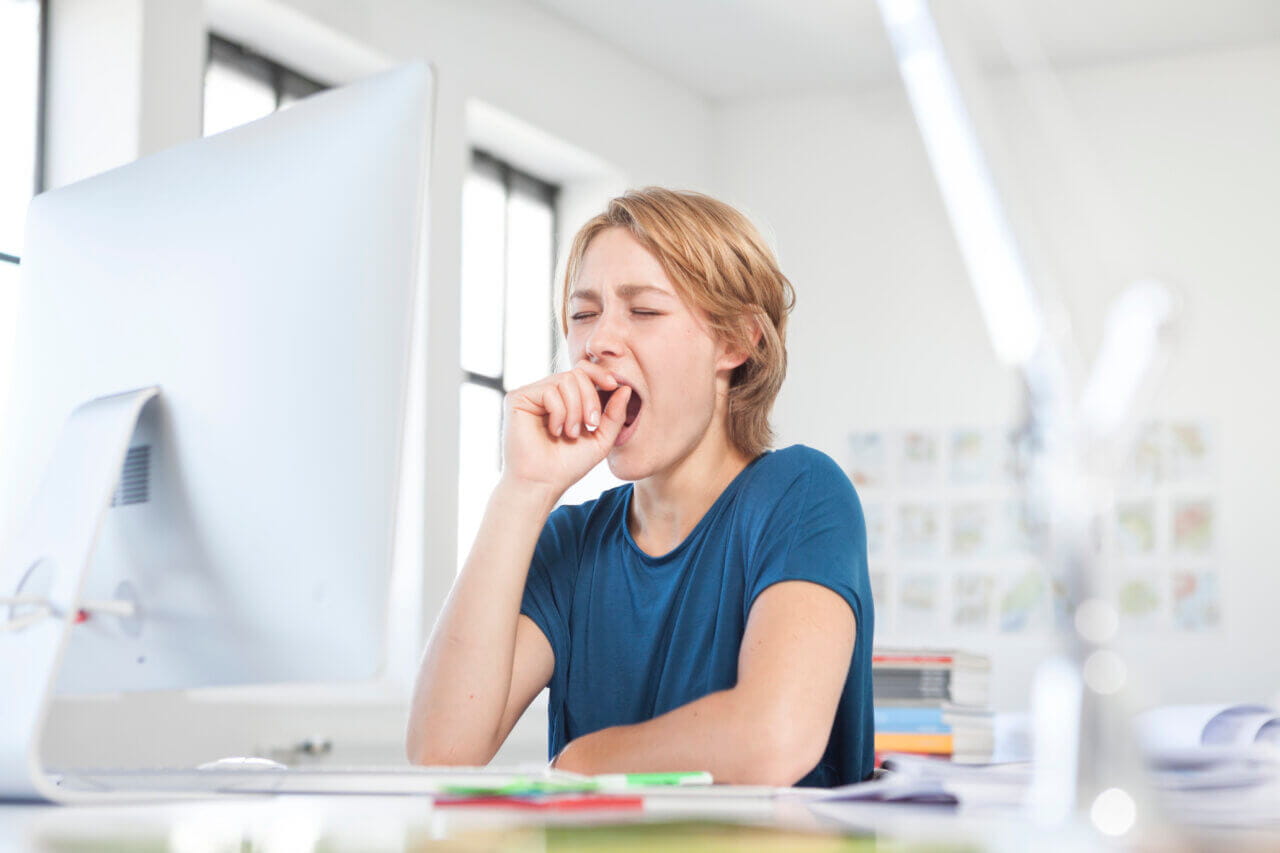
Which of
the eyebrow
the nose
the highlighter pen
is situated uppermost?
the eyebrow

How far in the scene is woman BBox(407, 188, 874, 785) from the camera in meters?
1.41

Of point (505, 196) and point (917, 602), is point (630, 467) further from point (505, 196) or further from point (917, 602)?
point (917, 602)

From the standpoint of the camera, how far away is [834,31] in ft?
16.7

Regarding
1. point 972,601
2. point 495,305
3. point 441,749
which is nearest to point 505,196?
point 495,305

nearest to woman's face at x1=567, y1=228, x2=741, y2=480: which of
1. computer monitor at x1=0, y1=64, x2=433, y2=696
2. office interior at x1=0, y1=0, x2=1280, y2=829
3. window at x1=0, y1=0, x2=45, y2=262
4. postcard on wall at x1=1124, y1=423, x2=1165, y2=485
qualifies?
computer monitor at x1=0, y1=64, x2=433, y2=696

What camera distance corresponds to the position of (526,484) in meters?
1.52

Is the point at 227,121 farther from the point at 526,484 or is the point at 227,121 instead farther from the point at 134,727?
the point at 526,484

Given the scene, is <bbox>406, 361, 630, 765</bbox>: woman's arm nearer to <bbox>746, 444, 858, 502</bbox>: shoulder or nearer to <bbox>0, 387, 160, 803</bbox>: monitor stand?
<bbox>746, 444, 858, 502</bbox>: shoulder

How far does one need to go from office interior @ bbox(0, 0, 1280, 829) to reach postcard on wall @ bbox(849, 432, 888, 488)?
0.01 m

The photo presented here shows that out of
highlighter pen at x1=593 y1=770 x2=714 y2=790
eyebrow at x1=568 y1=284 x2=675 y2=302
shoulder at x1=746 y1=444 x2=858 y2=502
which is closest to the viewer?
highlighter pen at x1=593 y1=770 x2=714 y2=790

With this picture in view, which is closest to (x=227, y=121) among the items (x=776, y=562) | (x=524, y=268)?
(x=524, y=268)

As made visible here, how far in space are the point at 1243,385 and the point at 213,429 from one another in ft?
15.1

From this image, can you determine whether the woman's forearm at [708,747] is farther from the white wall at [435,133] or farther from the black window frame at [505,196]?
the black window frame at [505,196]

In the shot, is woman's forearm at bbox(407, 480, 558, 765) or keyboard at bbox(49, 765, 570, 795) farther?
woman's forearm at bbox(407, 480, 558, 765)
